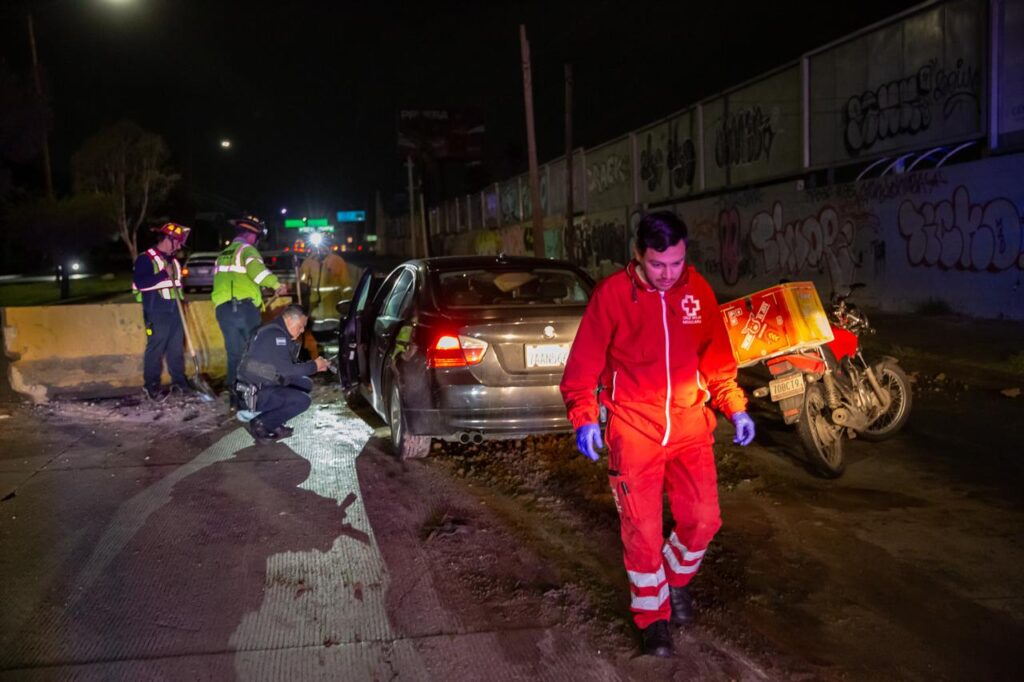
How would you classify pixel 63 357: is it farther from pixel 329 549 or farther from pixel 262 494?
pixel 329 549

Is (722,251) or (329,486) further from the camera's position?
(722,251)

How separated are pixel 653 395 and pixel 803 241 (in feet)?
50.6

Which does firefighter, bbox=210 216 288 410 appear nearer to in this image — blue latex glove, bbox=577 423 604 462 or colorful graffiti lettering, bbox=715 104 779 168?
blue latex glove, bbox=577 423 604 462

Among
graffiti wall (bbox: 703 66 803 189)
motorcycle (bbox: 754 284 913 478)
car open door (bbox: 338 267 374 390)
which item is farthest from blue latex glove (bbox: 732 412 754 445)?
graffiti wall (bbox: 703 66 803 189)

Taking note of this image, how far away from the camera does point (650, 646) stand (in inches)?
138

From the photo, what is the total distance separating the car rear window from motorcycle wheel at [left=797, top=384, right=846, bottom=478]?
173 cm

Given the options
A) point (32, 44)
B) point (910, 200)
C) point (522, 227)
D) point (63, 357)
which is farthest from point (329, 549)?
point (522, 227)

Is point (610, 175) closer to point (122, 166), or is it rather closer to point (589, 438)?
point (122, 166)

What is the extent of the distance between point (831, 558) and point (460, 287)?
3264 mm

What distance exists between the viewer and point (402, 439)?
6.35 meters

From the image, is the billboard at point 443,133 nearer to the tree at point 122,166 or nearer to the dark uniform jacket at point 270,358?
the tree at point 122,166

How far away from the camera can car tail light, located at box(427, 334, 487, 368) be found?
231 inches

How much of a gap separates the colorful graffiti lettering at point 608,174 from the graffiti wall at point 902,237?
8.47m

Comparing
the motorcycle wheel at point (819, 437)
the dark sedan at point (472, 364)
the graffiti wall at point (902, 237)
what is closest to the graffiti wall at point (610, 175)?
the graffiti wall at point (902, 237)
